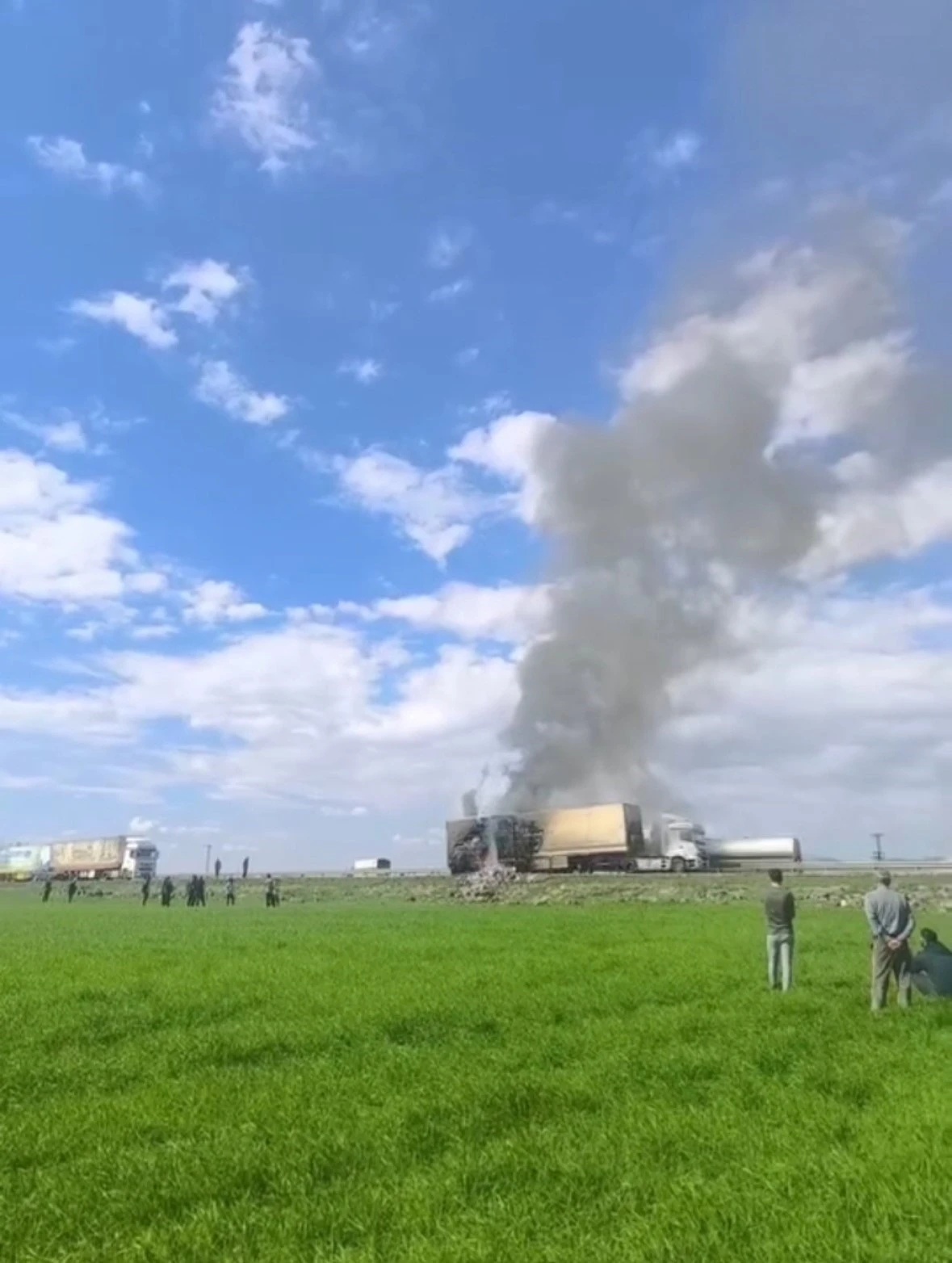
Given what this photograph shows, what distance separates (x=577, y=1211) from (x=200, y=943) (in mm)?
25913

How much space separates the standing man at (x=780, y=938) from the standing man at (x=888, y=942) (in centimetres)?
219

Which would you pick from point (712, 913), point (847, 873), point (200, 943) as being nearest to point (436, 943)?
point (200, 943)

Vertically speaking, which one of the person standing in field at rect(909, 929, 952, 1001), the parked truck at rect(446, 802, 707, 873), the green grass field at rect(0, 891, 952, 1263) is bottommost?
the green grass field at rect(0, 891, 952, 1263)

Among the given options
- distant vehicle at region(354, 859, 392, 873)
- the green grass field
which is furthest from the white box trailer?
the green grass field

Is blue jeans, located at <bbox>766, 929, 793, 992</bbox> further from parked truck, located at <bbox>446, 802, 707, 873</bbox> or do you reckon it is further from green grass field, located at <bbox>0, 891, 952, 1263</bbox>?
parked truck, located at <bbox>446, 802, 707, 873</bbox>

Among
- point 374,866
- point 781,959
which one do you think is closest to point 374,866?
point 374,866

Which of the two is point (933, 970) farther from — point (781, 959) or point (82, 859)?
point (82, 859)

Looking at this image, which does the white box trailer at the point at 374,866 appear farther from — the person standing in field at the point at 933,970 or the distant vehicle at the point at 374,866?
the person standing in field at the point at 933,970

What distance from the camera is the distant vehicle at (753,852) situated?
115750 millimetres

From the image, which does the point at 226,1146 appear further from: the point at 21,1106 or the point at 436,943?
the point at 436,943

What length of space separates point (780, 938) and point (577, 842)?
8000cm

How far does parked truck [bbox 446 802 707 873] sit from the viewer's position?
3856 inches

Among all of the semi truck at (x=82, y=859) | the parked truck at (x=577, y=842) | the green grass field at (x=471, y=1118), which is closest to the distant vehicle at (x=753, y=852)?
the parked truck at (x=577, y=842)

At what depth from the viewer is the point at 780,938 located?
804 inches
